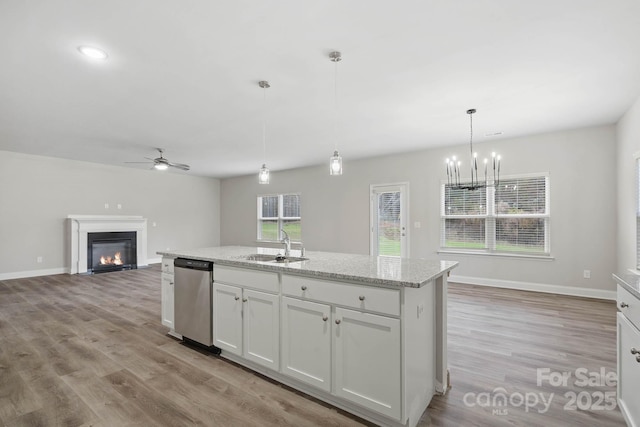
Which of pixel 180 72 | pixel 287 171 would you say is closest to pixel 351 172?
pixel 287 171

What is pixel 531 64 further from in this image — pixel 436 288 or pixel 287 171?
pixel 287 171

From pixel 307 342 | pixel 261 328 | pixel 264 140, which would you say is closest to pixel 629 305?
pixel 307 342

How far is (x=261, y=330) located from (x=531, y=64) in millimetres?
3249

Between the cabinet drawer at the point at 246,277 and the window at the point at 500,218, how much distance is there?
380 cm

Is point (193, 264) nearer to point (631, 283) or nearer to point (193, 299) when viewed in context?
point (193, 299)

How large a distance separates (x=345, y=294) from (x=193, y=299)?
67.8 inches

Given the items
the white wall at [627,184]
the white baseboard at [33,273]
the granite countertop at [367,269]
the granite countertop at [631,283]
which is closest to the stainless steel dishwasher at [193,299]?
the granite countertop at [367,269]

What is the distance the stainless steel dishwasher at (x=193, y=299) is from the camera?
2.81m

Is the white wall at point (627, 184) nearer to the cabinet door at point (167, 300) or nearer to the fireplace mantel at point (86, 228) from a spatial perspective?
the cabinet door at point (167, 300)

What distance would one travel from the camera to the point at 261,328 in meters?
2.39

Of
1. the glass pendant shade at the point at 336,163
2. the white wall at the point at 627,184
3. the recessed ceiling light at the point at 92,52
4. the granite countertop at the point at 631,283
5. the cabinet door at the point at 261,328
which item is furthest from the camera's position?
the white wall at the point at 627,184

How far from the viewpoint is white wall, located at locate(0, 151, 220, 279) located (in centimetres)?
614

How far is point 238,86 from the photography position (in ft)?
10.5

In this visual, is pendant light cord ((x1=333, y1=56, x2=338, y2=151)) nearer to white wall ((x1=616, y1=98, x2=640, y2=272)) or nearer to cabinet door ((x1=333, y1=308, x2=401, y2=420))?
cabinet door ((x1=333, y1=308, x2=401, y2=420))
